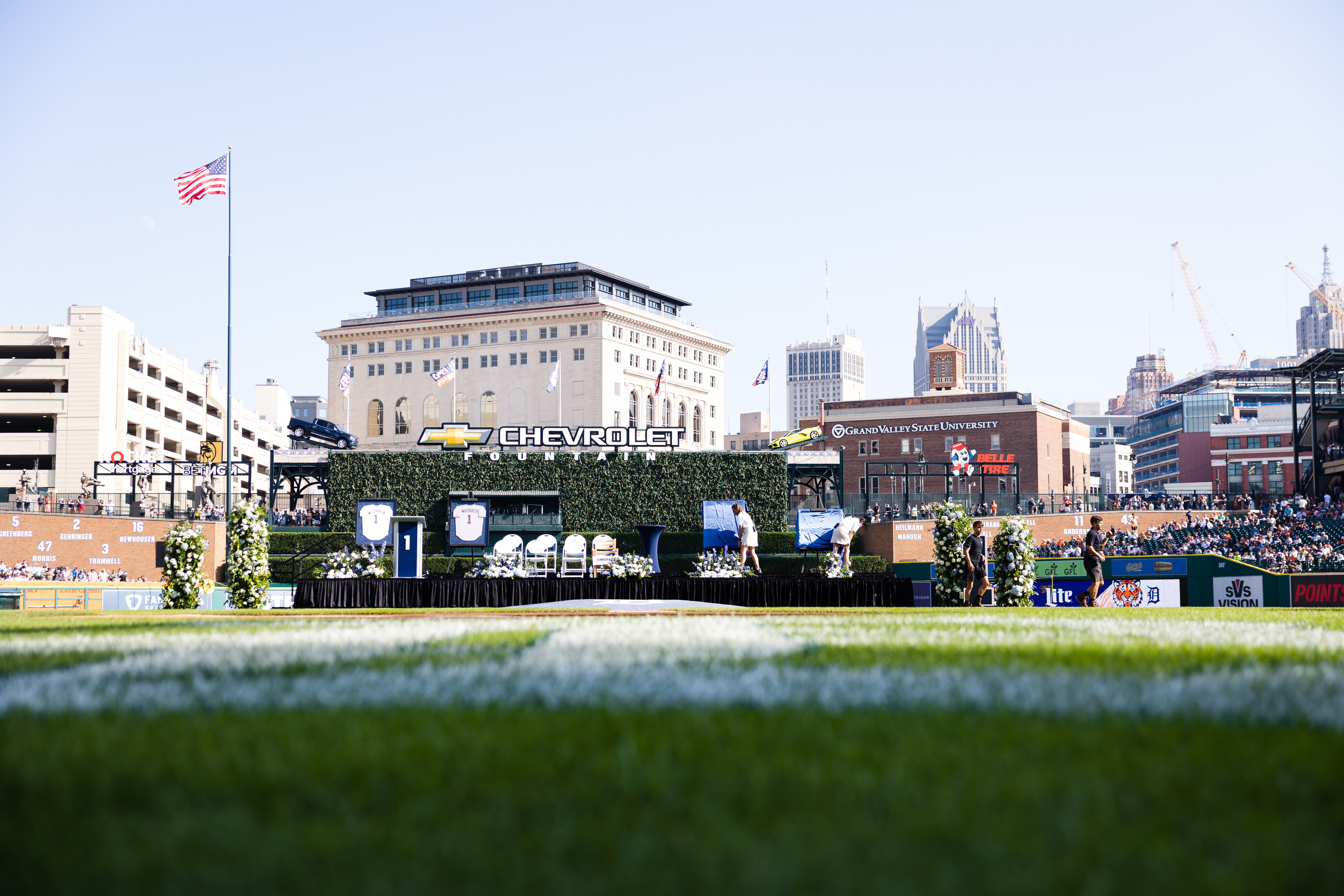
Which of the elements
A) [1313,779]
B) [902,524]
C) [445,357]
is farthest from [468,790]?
[445,357]

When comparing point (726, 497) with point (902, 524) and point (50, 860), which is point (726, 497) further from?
point (50, 860)

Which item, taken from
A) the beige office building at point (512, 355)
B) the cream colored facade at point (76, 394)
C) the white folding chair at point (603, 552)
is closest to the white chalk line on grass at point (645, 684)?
the white folding chair at point (603, 552)

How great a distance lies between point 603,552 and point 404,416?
106 m

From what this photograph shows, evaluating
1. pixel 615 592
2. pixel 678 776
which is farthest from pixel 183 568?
pixel 678 776

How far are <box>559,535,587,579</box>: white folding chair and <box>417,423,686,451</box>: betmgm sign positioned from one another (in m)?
32.2

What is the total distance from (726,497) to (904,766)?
64.2 meters

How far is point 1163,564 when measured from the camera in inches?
1431

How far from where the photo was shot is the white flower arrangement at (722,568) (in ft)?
89.8

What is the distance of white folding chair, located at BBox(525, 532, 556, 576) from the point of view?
3341 centimetres

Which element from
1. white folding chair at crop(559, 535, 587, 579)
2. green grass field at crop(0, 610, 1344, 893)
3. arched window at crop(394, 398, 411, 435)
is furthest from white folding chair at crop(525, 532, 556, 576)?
arched window at crop(394, 398, 411, 435)

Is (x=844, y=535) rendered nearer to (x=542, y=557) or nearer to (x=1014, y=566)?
(x=1014, y=566)

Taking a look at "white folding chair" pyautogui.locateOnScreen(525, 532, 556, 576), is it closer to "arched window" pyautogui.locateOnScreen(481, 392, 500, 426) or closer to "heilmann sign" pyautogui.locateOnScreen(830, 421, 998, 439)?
"heilmann sign" pyautogui.locateOnScreen(830, 421, 998, 439)

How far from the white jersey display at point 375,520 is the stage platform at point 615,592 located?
2163cm

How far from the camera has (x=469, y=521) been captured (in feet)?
163
